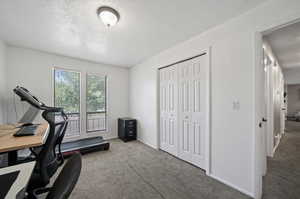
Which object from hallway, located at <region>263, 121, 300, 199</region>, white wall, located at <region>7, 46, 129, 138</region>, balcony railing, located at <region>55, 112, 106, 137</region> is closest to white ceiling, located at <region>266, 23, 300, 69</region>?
hallway, located at <region>263, 121, 300, 199</region>

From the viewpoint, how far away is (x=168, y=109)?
3.13 m

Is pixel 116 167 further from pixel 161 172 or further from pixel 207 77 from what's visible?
pixel 207 77

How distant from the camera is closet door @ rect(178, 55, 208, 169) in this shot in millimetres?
2344

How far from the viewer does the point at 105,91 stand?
4293mm

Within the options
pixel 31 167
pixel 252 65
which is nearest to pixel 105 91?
pixel 31 167

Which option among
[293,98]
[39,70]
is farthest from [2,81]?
[293,98]

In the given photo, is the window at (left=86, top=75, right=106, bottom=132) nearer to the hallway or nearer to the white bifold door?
the white bifold door

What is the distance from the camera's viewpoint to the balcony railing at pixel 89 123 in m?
3.67

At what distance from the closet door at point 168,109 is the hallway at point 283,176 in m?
1.56

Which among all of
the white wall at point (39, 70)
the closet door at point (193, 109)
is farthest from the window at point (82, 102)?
the closet door at point (193, 109)

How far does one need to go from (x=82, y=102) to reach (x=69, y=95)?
1.28 ft

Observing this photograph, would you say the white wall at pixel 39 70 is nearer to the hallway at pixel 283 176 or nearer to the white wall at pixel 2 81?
the white wall at pixel 2 81

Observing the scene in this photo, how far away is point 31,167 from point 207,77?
A: 7.83 ft

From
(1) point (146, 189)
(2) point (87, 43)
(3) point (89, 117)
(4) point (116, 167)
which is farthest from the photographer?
(3) point (89, 117)
